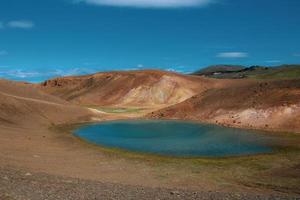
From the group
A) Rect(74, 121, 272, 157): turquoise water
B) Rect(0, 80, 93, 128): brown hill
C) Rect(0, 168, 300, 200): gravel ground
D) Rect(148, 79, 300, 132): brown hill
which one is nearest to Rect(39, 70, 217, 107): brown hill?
Rect(148, 79, 300, 132): brown hill

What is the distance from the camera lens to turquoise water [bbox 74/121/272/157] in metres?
48.0

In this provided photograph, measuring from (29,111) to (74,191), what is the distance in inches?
2183

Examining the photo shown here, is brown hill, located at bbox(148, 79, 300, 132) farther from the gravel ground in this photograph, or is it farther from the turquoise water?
the gravel ground

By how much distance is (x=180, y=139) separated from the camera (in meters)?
58.2

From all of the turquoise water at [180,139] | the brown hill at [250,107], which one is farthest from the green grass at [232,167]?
the brown hill at [250,107]

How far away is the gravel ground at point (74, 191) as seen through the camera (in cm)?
2242

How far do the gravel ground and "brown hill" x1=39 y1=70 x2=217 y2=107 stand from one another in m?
94.3

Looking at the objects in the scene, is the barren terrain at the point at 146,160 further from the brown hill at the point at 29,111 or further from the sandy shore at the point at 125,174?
the brown hill at the point at 29,111

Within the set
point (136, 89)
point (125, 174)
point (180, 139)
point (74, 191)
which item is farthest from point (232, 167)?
point (136, 89)

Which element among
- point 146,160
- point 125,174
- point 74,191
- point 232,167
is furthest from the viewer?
point 146,160

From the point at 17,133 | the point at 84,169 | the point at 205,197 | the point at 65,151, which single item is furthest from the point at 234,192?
the point at 17,133

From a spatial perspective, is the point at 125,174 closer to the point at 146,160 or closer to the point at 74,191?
the point at 146,160

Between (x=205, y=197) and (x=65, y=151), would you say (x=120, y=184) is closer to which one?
(x=205, y=197)

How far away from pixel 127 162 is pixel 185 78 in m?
101
